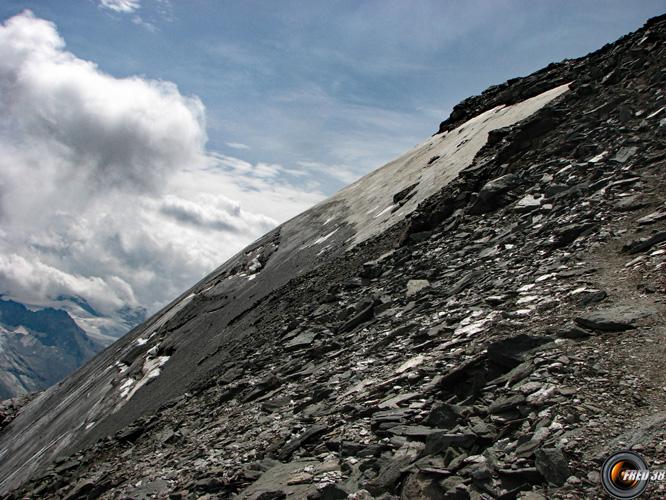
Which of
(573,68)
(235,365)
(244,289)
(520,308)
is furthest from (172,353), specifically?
(573,68)

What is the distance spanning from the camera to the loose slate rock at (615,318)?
10086mm

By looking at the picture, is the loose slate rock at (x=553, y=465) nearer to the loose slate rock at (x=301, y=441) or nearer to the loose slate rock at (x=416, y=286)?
the loose slate rock at (x=301, y=441)

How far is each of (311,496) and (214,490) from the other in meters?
3.45

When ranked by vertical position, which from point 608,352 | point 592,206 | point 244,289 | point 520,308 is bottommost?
point 608,352

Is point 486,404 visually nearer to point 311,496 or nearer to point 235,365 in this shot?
point 311,496

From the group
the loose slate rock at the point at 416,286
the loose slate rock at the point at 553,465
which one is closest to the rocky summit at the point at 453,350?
the loose slate rock at the point at 553,465

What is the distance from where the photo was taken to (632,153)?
18.8 metres

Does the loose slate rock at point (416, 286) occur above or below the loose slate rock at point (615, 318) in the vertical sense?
above
